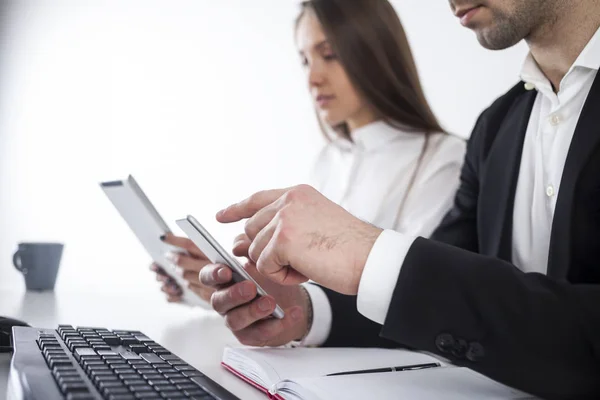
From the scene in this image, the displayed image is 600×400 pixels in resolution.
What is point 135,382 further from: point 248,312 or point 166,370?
point 248,312

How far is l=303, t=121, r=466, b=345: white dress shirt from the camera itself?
59.1 inches

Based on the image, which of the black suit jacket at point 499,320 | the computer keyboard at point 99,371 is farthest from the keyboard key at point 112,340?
the black suit jacket at point 499,320

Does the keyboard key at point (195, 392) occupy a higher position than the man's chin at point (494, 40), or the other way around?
the man's chin at point (494, 40)

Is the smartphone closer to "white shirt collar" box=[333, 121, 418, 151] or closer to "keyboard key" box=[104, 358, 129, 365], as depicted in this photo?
"keyboard key" box=[104, 358, 129, 365]

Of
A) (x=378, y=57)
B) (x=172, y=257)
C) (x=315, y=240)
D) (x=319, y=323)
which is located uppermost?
(x=378, y=57)

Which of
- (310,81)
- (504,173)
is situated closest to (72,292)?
(310,81)

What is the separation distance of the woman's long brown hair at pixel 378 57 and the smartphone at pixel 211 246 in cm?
91

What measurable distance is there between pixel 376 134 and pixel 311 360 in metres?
1.06

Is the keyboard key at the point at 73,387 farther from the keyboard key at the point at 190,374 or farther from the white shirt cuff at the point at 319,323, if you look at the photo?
the white shirt cuff at the point at 319,323

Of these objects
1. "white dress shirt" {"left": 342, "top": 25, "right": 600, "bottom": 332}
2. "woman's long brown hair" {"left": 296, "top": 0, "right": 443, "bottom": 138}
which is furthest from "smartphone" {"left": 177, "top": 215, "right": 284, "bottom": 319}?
"woman's long brown hair" {"left": 296, "top": 0, "right": 443, "bottom": 138}

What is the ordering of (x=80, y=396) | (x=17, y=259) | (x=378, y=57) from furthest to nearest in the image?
(x=378, y=57)
(x=17, y=259)
(x=80, y=396)

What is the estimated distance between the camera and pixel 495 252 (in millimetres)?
1021

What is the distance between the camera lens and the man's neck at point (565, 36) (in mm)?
969

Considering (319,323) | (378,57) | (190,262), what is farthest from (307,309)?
(378,57)
